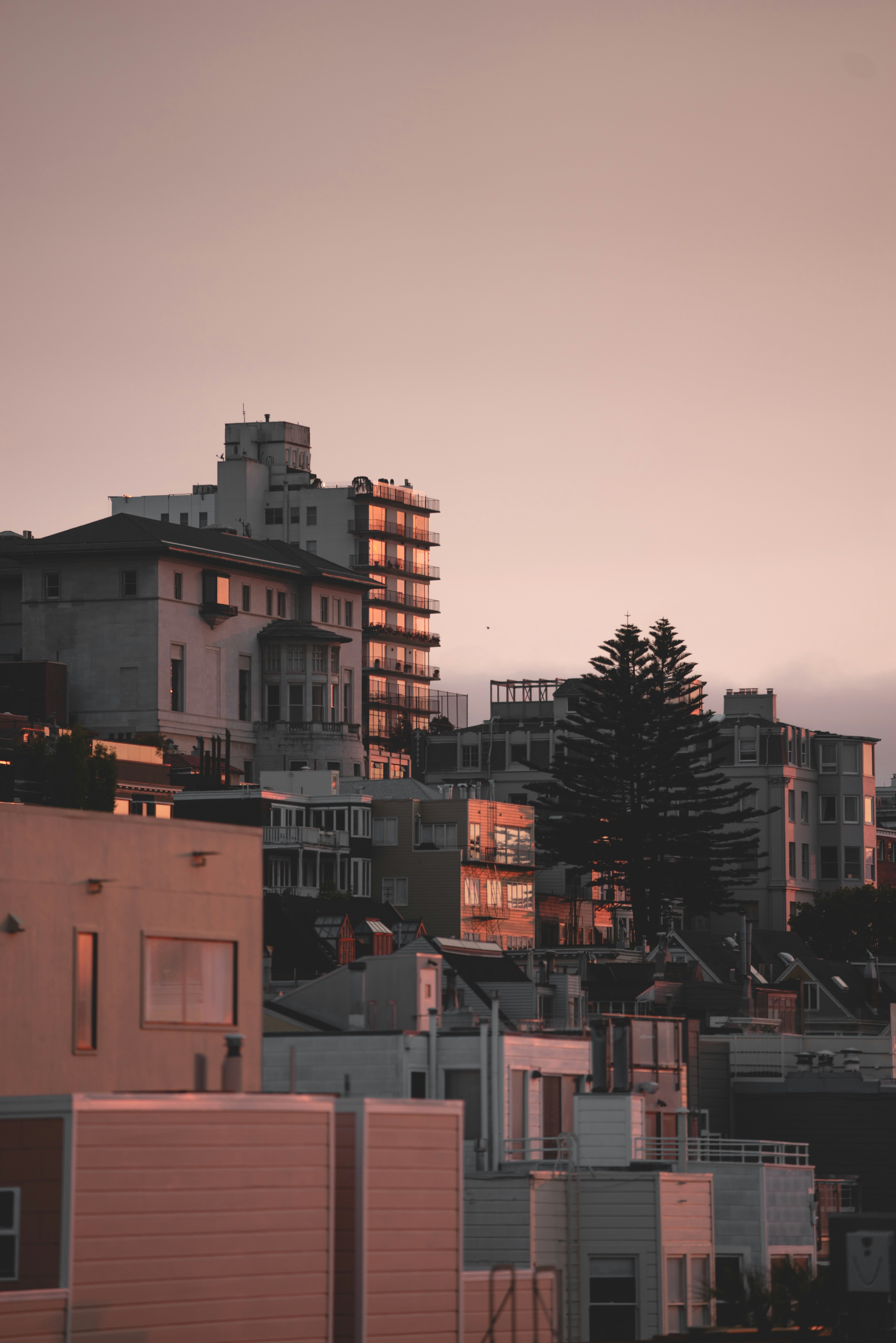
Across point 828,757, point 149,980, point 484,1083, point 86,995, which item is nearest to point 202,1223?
point 86,995

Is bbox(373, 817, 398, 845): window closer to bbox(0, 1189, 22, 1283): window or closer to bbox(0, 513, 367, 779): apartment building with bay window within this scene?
bbox(0, 513, 367, 779): apartment building with bay window

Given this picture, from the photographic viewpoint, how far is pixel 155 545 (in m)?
118

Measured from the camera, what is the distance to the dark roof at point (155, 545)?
391ft

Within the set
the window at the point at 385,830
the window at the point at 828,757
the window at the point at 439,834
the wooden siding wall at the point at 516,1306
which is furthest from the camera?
the window at the point at 828,757

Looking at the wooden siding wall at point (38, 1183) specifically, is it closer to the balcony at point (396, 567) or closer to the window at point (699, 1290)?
the window at point (699, 1290)

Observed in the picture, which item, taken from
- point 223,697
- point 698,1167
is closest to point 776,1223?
point 698,1167

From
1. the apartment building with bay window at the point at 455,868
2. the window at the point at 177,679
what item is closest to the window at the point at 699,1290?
the apartment building with bay window at the point at 455,868

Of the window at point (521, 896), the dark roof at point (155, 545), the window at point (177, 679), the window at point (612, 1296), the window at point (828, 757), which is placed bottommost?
the window at point (612, 1296)

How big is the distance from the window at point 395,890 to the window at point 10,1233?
79.6 metres

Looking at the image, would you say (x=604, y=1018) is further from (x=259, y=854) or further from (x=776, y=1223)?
(x=259, y=854)

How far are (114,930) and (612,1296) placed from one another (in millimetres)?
10360

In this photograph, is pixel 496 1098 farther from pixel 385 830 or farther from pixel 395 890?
pixel 385 830

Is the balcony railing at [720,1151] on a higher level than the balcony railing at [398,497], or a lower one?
lower

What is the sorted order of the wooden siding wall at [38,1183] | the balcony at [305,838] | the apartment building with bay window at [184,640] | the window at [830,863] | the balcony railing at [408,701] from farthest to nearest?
the balcony railing at [408,701] → the window at [830,863] → the apartment building with bay window at [184,640] → the balcony at [305,838] → the wooden siding wall at [38,1183]
